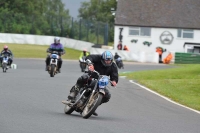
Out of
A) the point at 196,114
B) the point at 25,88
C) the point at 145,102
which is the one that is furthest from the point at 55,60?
the point at 196,114

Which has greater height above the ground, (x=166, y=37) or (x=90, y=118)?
(x=166, y=37)

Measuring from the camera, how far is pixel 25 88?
21.7m

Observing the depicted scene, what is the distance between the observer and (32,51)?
6525cm

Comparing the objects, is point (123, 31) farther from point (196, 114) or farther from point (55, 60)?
point (196, 114)

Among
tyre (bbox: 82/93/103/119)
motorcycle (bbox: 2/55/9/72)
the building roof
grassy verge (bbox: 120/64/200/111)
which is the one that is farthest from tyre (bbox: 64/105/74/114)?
the building roof

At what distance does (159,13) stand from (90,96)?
193 ft

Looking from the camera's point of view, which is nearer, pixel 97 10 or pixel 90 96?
pixel 90 96

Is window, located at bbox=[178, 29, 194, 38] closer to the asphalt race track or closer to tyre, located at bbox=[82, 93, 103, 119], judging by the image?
the asphalt race track

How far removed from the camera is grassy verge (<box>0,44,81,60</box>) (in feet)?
204

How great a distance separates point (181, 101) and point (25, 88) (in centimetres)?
500

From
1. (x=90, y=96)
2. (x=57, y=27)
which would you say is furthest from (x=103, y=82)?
(x=57, y=27)

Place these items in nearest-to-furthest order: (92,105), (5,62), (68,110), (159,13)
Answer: (92,105) → (68,110) → (5,62) → (159,13)

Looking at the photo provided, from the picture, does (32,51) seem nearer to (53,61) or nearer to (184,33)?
(184,33)

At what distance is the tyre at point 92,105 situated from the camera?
44.9 ft
